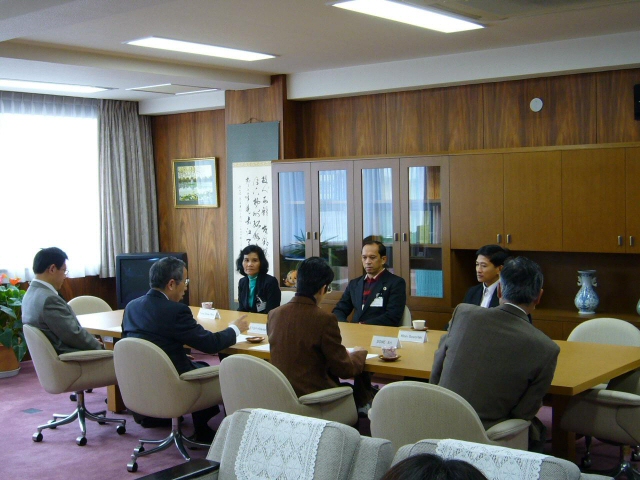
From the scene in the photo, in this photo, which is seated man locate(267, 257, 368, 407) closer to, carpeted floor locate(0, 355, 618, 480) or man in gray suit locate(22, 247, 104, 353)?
carpeted floor locate(0, 355, 618, 480)

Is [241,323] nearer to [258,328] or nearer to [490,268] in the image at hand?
[258,328]

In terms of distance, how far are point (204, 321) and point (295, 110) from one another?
115 inches

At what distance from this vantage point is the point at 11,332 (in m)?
6.98

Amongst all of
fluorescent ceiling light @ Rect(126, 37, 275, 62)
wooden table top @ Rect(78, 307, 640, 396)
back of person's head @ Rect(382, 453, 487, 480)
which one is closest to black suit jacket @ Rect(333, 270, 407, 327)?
wooden table top @ Rect(78, 307, 640, 396)

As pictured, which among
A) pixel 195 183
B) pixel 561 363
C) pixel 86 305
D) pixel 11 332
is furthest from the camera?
pixel 195 183

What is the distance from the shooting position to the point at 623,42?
18.9 feet

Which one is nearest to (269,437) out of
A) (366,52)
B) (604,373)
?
(604,373)

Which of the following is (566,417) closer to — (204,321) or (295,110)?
(204,321)

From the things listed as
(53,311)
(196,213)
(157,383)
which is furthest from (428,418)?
(196,213)

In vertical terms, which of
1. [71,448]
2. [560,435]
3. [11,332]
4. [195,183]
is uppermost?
[195,183]

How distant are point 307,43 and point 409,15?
1224mm

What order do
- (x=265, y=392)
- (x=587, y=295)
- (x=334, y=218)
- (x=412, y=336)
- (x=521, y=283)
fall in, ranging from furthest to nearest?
(x=334, y=218), (x=587, y=295), (x=412, y=336), (x=265, y=392), (x=521, y=283)

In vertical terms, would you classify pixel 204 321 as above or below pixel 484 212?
below

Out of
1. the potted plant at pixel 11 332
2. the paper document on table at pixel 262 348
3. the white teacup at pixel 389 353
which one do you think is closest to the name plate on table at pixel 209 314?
the paper document on table at pixel 262 348
